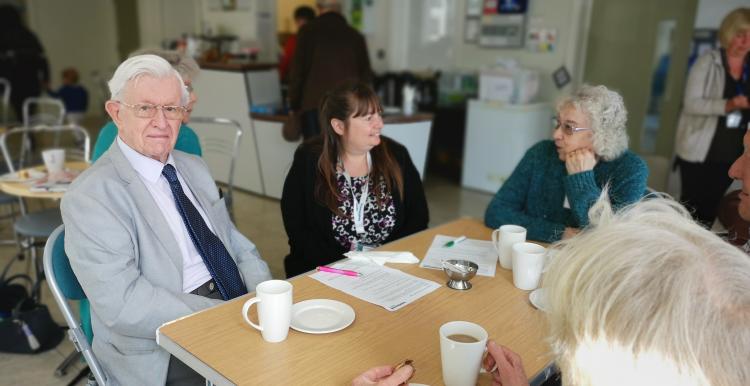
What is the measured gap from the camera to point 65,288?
55.0 inches

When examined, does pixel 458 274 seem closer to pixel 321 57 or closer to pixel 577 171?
pixel 577 171

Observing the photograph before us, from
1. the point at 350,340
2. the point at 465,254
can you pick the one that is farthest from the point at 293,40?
the point at 350,340

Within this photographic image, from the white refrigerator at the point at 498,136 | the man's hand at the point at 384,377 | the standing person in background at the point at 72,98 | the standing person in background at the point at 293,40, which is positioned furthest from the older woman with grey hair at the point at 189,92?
the standing person in background at the point at 72,98

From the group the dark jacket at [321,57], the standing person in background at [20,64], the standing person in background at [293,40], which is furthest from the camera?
the standing person in background at [20,64]

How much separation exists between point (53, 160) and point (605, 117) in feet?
7.77

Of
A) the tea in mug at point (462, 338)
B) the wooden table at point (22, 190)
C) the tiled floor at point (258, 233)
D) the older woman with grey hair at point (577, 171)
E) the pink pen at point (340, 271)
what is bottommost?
the tiled floor at point (258, 233)

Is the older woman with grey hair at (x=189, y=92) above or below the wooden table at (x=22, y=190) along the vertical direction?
above

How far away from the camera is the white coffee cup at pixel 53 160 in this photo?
252cm

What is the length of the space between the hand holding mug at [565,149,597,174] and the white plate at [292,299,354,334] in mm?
974

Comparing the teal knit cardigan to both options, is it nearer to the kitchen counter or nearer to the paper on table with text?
the paper on table with text

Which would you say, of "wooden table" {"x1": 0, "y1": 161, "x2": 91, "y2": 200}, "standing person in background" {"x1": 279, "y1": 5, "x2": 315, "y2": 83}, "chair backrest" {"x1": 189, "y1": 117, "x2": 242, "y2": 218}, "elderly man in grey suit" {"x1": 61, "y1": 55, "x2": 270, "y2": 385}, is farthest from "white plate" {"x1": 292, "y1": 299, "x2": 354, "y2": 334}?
"standing person in background" {"x1": 279, "y1": 5, "x2": 315, "y2": 83}

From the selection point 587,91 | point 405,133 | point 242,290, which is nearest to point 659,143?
point 405,133

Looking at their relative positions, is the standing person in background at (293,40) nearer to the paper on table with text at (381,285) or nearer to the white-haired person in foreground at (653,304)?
the paper on table with text at (381,285)

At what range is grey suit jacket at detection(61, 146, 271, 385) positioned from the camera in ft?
4.13
